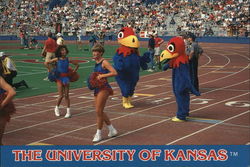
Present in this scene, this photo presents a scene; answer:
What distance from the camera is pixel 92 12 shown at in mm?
56781

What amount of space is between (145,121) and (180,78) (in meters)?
1.33

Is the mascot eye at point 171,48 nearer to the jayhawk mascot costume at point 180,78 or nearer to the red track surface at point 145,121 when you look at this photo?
the jayhawk mascot costume at point 180,78

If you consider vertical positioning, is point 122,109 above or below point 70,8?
below

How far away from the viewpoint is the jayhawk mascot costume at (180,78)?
944 cm

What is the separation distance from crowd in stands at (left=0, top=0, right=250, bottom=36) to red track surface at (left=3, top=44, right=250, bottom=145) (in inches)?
1177

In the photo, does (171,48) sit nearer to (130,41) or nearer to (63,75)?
(130,41)

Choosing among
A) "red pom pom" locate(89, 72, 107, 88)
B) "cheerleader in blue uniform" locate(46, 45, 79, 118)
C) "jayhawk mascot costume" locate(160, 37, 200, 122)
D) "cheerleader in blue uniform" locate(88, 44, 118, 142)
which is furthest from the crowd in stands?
"red pom pom" locate(89, 72, 107, 88)

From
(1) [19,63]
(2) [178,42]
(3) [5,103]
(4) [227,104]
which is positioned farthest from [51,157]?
(1) [19,63]

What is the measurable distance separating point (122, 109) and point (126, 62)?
4.34ft

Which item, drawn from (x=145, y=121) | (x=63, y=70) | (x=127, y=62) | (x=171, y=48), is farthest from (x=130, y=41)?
(x=145, y=121)

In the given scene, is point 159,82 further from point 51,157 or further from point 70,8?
point 70,8

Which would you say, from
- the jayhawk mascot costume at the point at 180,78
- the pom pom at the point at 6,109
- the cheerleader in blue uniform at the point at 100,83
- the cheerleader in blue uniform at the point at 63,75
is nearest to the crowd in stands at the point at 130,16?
the jayhawk mascot costume at the point at 180,78

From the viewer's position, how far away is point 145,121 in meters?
9.53

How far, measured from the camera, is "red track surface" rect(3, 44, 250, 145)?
7945 millimetres
